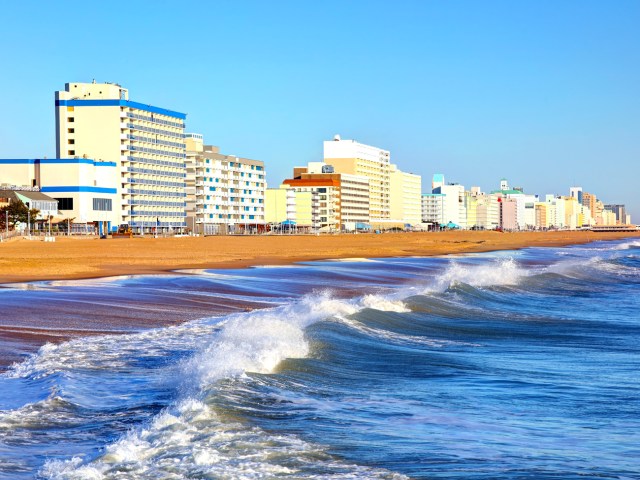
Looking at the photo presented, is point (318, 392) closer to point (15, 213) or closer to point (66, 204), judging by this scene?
point (15, 213)

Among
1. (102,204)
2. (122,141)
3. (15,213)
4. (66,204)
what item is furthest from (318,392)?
(122,141)

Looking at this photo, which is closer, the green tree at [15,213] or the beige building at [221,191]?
the green tree at [15,213]

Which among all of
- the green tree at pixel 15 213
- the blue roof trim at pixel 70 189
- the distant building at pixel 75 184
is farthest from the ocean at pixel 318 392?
the blue roof trim at pixel 70 189

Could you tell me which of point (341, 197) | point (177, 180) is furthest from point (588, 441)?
point (341, 197)

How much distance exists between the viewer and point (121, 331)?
50.2 feet

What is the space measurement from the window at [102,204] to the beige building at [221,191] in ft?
73.7

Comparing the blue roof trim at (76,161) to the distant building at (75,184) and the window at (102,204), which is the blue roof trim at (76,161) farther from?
the window at (102,204)

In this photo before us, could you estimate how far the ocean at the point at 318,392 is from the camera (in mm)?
7320

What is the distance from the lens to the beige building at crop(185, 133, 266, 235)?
5389 inches

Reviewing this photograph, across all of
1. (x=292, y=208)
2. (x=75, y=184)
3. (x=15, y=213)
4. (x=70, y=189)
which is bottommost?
(x=15, y=213)

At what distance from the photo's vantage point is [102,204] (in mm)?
111438

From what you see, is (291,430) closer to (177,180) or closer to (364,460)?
(364,460)

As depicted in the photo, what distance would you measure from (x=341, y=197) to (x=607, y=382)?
173705 mm

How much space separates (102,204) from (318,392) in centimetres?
10467
